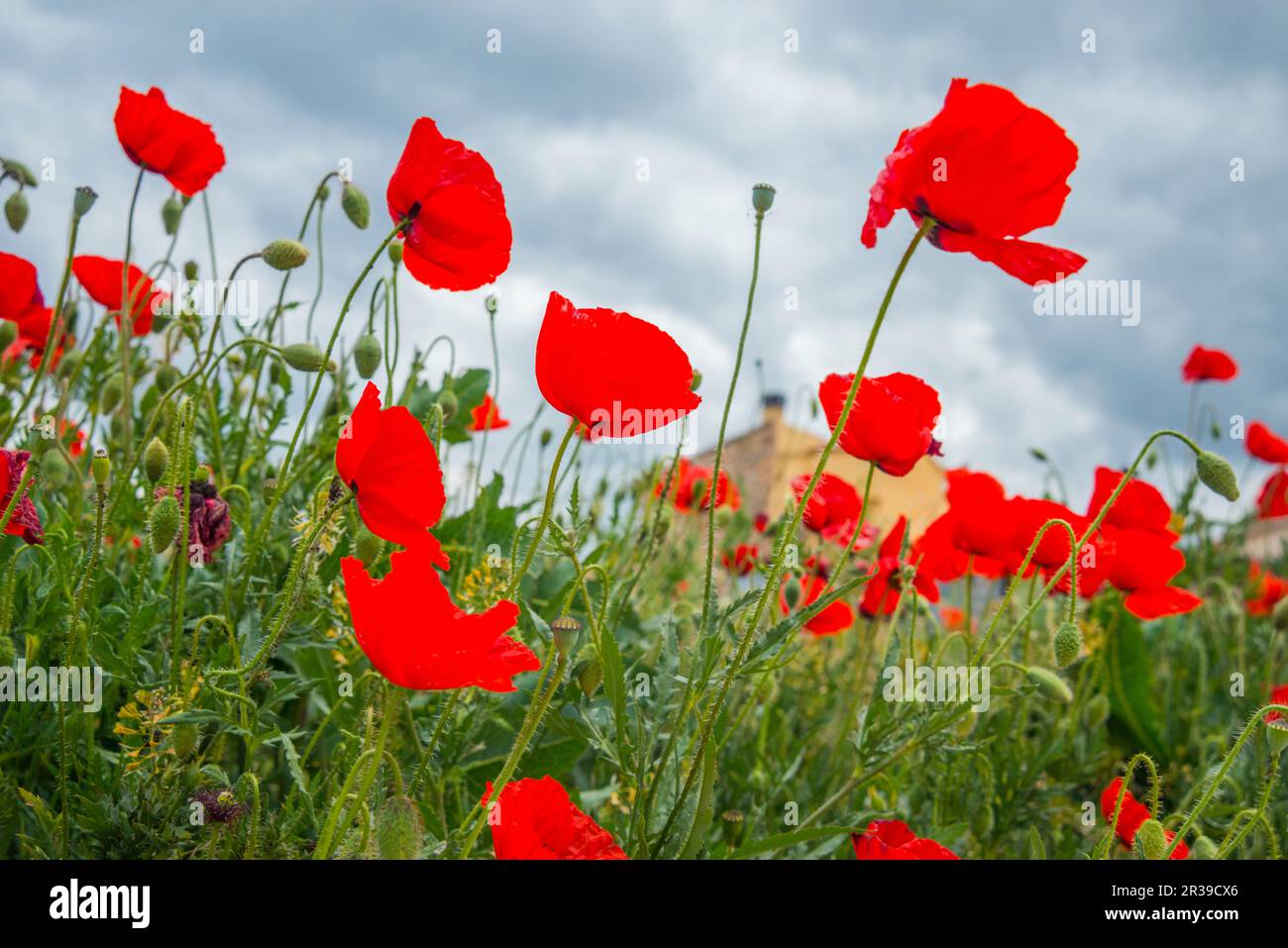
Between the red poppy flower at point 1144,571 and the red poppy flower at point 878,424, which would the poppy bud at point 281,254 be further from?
the red poppy flower at point 1144,571

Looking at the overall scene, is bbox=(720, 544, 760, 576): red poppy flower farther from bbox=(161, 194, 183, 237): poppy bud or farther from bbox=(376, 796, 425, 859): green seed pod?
bbox=(376, 796, 425, 859): green seed pod

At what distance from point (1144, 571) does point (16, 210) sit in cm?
207

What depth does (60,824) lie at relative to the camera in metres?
1.25

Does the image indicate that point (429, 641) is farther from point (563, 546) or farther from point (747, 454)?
point (747, 454)

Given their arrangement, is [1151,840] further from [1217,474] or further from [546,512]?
[546,512]

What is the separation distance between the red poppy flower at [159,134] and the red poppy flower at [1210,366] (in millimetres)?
3523

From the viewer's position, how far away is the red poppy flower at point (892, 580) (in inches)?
76.5

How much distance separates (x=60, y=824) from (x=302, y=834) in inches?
11.6

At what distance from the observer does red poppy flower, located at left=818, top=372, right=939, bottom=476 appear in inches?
56.7

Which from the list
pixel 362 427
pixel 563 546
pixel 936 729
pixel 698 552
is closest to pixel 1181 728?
pixel 698 552

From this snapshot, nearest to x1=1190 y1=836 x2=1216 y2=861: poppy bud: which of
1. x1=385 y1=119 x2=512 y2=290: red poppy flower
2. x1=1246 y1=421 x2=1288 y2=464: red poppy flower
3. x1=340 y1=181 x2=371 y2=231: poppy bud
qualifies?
x1=385 y1=119 x2=512 y2=290: red poppy flower

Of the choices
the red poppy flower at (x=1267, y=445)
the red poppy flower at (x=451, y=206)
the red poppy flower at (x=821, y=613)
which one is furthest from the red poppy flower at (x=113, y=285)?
the red poppy flower at (x=1267, y=445)

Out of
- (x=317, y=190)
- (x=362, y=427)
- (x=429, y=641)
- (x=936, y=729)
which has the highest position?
(x=317, y=190)
